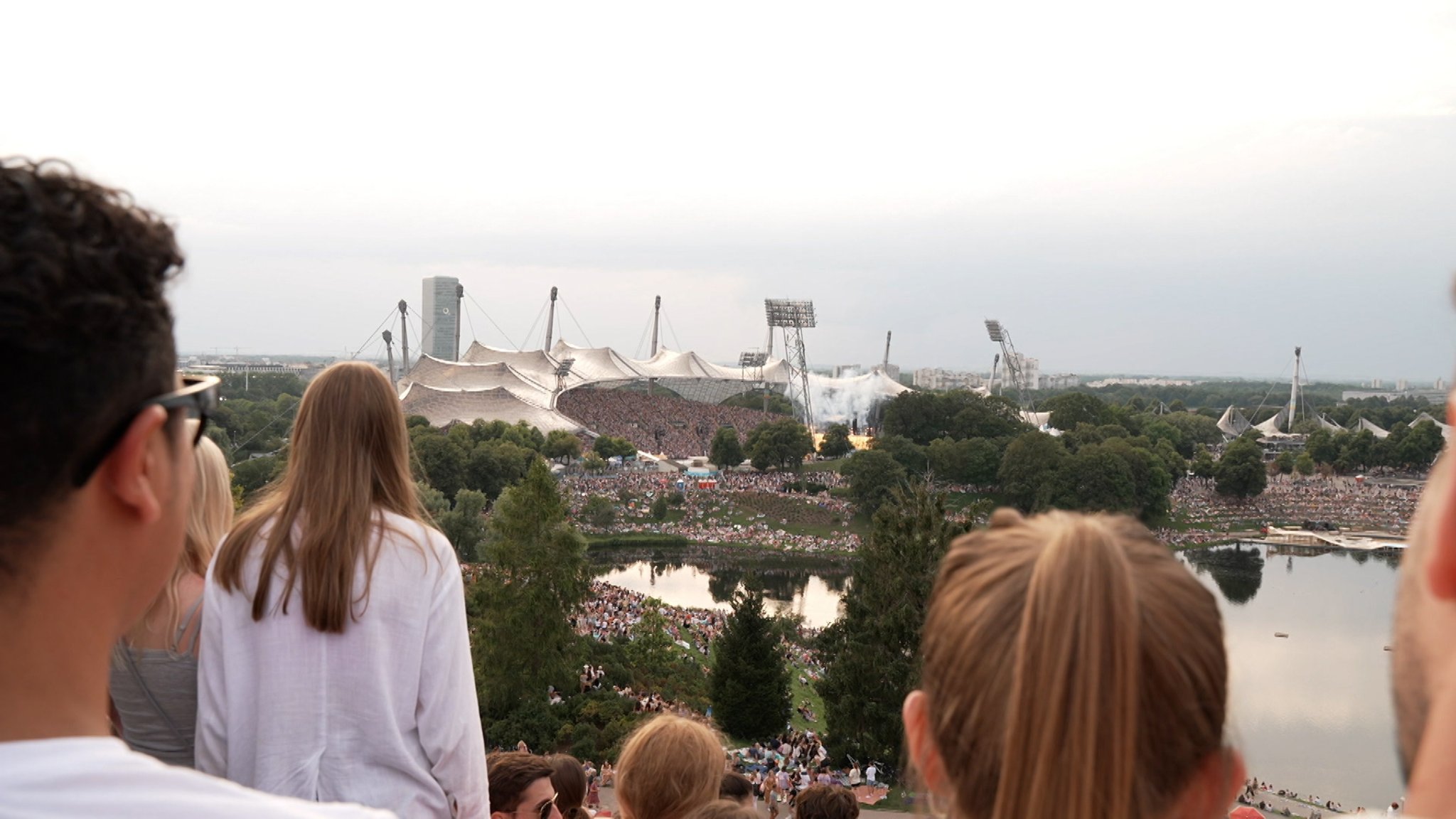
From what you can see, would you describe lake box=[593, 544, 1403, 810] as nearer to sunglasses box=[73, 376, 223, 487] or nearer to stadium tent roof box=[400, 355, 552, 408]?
sunglasses box=[73, 376, 223, 487]

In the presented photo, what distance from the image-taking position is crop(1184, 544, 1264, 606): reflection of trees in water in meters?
23.0

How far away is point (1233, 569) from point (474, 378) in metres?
29.6

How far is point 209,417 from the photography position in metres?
0.95

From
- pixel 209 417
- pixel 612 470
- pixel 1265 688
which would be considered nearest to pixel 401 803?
pixel 209 417

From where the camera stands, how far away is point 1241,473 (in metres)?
35.5

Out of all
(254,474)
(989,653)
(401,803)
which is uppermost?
(989,653)

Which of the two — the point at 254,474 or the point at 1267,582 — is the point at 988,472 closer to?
the point at 1267,582

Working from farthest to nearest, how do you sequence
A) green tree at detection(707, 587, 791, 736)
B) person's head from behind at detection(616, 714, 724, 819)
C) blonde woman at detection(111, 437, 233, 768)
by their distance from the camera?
green tree at detection(707, 587, 791, 736) → person's head from behind at detection(616, 714, 724, 819) → blonde woman at detection(111, 437, 233, 768)

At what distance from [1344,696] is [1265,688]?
973mm

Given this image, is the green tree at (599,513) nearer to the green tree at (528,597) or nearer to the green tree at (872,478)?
the green tree at (872,478)

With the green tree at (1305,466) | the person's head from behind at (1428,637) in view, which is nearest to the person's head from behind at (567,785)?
the person's head from behind at (1428,637)

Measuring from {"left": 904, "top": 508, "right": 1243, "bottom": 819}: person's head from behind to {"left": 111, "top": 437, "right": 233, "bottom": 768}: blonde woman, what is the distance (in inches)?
56.8

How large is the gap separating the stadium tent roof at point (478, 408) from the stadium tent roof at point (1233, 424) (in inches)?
1378

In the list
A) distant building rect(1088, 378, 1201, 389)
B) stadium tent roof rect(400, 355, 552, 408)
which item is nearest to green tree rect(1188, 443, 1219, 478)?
stadium tent roof rect(400, 355, 552, 408)
